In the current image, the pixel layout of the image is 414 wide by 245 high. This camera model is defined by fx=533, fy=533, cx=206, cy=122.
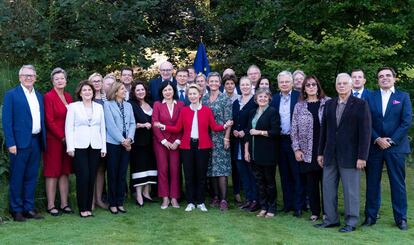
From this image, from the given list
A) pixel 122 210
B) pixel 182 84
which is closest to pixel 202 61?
pixel 182 84

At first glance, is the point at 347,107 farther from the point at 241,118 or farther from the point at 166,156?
the point at 166,156

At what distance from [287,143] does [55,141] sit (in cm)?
276

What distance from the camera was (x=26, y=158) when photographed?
6055 millimetres

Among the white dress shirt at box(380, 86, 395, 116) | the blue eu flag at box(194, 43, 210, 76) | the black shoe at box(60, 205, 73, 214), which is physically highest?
the blue eu flag at box(194, 43, 210, 76)

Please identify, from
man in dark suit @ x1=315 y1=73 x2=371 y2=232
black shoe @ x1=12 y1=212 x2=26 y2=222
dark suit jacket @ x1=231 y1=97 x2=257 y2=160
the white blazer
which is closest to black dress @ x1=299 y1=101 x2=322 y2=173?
man in dark suit @ x1=315 y1=73 x2=371 y2=232

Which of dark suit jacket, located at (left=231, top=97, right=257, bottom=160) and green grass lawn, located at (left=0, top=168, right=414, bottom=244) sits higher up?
dark suit jacket, located at (left=231, top=97, right=257, bottom=160)

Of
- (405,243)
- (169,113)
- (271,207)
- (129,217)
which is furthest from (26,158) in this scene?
(405,243)

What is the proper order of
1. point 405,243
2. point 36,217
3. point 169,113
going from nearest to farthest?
point 405,243 → point 36,217 → point 169,113

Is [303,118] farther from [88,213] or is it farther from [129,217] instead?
[88,213]

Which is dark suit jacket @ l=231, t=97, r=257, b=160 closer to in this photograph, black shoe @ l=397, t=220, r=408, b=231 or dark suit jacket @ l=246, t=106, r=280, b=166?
dark suit jacket @ l=246, t=106, r=280, b=166

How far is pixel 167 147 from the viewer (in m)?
6.76

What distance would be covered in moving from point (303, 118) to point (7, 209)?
11.7 ft

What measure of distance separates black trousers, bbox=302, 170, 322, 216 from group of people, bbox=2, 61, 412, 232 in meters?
0.01

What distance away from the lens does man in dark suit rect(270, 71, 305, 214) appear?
250 inches
